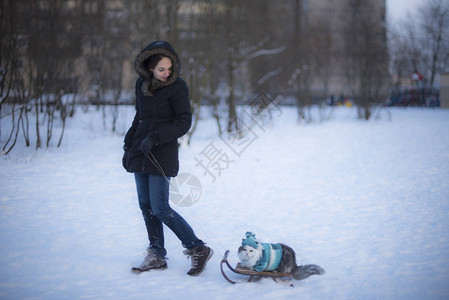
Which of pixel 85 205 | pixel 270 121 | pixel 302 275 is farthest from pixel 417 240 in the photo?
pixel 270 121

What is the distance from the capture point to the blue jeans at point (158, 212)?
2941 millimetres

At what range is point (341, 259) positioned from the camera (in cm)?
354

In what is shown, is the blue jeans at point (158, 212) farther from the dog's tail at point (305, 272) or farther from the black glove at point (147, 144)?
the dog's tail at point (305, 272)

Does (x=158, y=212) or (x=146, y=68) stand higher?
(x=146, y=68)

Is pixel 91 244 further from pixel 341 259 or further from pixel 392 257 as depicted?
pixel 392 257

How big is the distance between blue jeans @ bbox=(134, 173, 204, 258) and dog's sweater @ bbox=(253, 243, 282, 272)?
0.50 meters

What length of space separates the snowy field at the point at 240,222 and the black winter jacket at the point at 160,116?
0.93 metres

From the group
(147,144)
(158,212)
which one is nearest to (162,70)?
(147,144)

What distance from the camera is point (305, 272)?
3023mm

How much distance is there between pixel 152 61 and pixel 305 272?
2.01 m

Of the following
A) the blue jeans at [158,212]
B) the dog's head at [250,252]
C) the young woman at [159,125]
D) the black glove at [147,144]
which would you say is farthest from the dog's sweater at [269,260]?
the black glove at [147,144]

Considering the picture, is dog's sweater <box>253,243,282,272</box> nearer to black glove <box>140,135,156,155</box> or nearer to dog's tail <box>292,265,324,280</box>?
dog's tail <box>292,265,324,280</box>

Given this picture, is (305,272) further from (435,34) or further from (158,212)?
(435,34)

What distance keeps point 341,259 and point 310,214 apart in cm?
142
